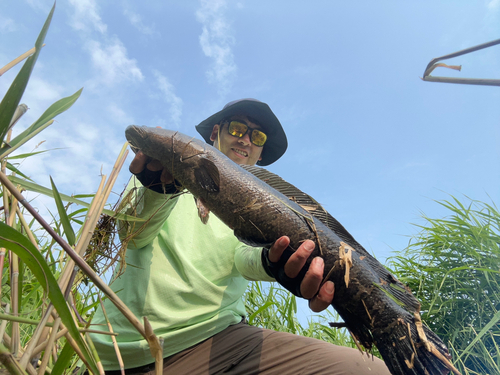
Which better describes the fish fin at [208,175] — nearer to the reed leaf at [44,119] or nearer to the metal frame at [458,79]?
the reed leaf at [44,119]

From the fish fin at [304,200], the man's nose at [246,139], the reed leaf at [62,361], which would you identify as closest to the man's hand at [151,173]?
the fish fin at [304,200]

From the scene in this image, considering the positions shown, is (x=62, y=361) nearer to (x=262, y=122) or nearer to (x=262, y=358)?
(x=262, y=358)

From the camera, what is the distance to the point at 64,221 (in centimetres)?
123

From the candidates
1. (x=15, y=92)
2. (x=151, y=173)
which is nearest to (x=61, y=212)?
(x=15, y=92)

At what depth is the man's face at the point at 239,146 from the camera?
434 centimetres

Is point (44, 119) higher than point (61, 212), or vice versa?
point (44, 119)

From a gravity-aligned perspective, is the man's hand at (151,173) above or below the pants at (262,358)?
above

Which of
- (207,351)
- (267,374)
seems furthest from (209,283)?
(267,374)

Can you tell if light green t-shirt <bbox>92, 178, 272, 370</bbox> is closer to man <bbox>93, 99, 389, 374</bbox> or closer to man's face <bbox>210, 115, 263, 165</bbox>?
man <bbox>93, 99, 389, 374</bbox>

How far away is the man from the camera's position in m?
2.51

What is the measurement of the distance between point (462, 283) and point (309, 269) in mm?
3405

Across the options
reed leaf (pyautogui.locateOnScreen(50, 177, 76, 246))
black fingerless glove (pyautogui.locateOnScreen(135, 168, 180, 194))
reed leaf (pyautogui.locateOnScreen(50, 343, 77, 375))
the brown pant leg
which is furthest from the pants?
reed leaf (pyautogui.locateOnScreen(50, 177, 76, 246))

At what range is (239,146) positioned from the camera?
14.5 feet

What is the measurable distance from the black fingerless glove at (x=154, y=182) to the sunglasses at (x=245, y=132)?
6.84ft
